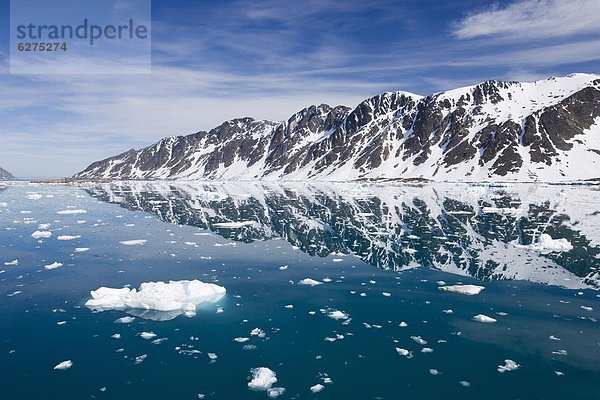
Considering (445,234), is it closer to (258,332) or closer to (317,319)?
(317,319)

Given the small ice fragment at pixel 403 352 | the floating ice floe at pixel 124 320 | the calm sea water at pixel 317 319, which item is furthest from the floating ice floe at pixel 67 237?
the small ice fragment at pixel 403 352

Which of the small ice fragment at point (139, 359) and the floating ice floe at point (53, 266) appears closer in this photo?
the small ice fragment at point (139, 359)

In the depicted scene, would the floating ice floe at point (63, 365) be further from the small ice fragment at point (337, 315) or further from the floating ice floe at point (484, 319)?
the floating ice floe at point (484, 319)

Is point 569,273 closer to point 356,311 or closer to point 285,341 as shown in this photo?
point 356,311

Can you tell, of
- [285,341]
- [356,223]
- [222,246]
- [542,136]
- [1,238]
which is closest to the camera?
[285,341]


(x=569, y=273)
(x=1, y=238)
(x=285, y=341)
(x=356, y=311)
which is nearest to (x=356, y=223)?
(x=569, y=273)

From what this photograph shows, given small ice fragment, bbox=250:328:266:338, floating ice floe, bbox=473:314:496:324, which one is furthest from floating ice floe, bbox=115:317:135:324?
floating ice floe, bbox=473:314:496:324
